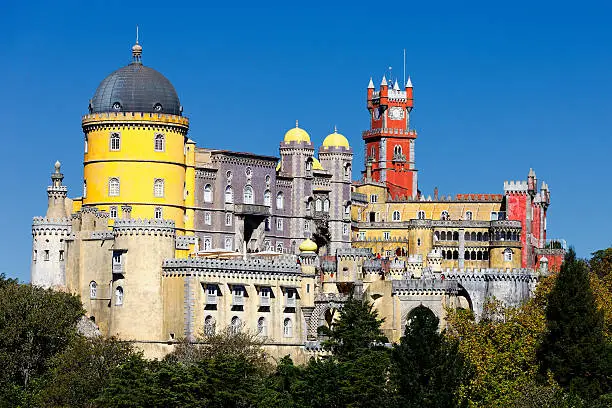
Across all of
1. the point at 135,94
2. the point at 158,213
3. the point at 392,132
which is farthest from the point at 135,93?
the point at 392,132

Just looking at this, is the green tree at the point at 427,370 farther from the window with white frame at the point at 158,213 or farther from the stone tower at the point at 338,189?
the stone tower at the point at 338,189

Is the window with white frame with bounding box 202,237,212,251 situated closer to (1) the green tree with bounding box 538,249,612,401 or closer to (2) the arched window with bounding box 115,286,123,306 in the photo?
(2) the arched window with bounding box 115,286,123,306

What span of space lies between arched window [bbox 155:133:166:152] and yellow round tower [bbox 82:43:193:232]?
5 centimetres

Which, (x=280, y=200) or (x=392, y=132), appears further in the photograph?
(x=392, y=132)

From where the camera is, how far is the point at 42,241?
127250mm

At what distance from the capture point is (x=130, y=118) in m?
131

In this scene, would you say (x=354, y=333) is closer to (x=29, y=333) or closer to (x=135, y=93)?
(x=29, y=333)

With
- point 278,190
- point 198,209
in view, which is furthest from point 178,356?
point 278,190

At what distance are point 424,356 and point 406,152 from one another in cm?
7628

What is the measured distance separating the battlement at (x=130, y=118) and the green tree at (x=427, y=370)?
3462 cm

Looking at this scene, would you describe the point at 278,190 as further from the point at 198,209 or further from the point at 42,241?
the point at 42,241

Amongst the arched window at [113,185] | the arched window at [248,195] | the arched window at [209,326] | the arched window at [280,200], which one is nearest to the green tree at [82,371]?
the arched window at [209,326]

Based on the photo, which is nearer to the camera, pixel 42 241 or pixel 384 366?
pixel 384 366

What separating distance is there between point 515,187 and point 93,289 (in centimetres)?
4914
